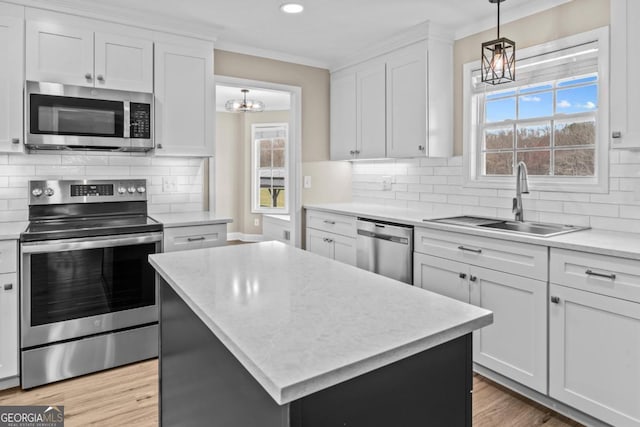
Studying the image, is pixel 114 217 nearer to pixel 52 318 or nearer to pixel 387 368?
pixel 52 318

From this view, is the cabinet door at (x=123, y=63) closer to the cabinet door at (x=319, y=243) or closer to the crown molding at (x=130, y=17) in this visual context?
the crown molding at (x=130, y=17)

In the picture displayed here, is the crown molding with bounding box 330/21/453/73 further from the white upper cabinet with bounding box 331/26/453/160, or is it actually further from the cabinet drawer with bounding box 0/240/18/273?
the cabinet drawer with bounding box 0/240/18/273

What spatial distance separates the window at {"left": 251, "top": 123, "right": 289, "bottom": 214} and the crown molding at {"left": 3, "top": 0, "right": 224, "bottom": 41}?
12.4ft

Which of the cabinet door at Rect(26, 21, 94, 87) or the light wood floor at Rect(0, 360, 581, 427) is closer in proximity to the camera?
the light wood floor at Rect(0, 360, 581, 427)

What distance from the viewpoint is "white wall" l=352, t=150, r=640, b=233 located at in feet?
7.97

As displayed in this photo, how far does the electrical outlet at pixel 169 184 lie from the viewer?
3.51 meters

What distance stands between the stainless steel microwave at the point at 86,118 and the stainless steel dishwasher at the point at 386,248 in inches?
70.0

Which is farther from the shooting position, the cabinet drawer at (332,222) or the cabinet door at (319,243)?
the cabinet door at (319,243)

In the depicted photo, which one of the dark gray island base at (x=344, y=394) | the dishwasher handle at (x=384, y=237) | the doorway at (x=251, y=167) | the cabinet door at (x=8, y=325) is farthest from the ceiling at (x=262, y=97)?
the dark gray island base at (x=344, y=394)

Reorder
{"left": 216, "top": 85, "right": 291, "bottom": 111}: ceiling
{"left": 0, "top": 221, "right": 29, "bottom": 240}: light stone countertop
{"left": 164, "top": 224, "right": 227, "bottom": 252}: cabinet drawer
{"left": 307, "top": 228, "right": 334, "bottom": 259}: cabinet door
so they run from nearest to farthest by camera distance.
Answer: {"left": 0, "top": 221, "right": 29, "bottom": 240}: light stone countertop < {"left": 164, "top": 224, "right": 227, "bottom": 252}: cabinet drawer < {"left": 307, "top": 228, "right": 334, "bottom": 259}: cabinet door < {"left": 216, "top": 85, "right": 291, "bottom": 111}: ceiling

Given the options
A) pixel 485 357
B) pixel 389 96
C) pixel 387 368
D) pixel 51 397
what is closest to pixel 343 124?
pixel 389 96

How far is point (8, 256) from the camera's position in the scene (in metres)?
2.44

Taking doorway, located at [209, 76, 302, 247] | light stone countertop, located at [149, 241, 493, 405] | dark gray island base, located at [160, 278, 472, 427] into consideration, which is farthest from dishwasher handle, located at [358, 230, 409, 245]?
doorway, located at [209, 76, 302, 247]

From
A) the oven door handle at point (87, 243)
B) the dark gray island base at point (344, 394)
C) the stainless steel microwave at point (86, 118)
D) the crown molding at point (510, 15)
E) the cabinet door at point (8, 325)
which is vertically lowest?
the cabinet door at point (8, 325)
